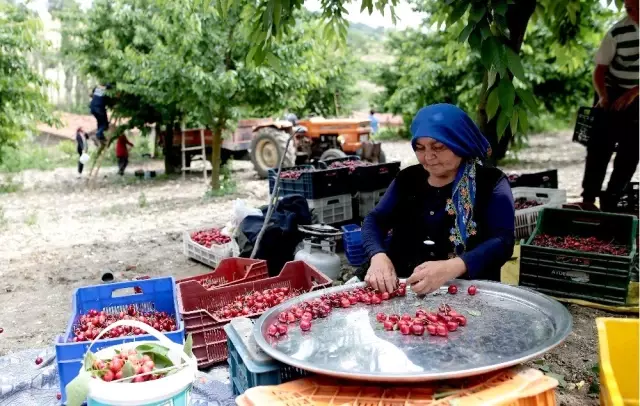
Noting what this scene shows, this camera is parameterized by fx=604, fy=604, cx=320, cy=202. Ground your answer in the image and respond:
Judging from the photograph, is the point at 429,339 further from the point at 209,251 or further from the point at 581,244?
the point at 209,251

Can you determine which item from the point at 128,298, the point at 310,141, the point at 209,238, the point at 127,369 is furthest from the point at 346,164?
the point at 310,141

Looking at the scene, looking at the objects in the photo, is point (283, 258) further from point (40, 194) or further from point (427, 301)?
point (40, 194)

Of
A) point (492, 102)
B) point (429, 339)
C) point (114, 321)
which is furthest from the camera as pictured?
point (114, 321)

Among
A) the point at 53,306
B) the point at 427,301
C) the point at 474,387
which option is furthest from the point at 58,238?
the point at 474,387

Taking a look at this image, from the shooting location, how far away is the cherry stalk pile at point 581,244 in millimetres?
4449

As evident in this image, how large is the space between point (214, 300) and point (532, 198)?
139 inches

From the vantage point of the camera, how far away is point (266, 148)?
13023 millimetres

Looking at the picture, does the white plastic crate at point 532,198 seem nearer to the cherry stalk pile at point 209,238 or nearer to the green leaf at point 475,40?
the green leaf at point 475,40

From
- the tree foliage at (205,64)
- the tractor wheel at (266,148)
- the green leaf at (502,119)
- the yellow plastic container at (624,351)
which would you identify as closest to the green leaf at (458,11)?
the green leaf at (502,119)

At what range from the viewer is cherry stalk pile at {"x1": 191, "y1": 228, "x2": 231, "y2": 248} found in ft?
19.9

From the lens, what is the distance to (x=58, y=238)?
25.7 ft

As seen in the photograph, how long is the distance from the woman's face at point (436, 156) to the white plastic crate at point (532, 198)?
258 cm

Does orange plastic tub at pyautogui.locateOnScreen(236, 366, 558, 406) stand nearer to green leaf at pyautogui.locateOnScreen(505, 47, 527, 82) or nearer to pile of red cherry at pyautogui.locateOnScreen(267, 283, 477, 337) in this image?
pile of red cherry at pyautogui.locateOnScreen(267, 283, 477, 337)

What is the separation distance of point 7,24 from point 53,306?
6.87 metres
